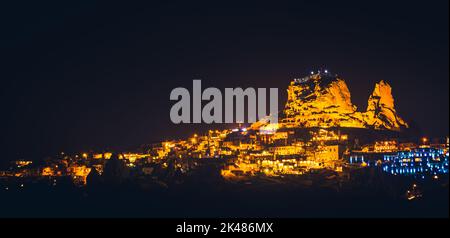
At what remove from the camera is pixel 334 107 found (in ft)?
175

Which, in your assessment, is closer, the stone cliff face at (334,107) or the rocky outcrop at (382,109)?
the stone cliff face at (334,107)

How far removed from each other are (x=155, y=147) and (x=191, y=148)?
288 cm

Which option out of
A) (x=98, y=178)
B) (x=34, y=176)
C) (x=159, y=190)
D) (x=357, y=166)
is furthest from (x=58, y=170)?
(x=357, y=166)

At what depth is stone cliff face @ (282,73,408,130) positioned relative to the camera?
52219 millimetres

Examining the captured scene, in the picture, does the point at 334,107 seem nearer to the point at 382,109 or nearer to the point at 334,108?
the point at 334,108

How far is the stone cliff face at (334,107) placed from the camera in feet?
171

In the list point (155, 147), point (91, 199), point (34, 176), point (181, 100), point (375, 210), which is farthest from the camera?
point (155, 147)

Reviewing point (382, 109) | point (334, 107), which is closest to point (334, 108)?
point (334, 107)

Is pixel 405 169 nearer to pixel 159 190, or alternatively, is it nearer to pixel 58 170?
pixel 159 190

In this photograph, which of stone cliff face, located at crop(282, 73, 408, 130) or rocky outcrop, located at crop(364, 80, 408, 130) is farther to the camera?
rocky outcrop, located at crop(364, 80, 408, 130)

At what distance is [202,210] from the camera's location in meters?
35.3

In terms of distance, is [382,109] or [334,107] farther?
[334,107]

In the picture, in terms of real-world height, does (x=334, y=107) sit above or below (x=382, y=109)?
above

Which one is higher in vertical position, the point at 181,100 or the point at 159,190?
the point at 181,100
